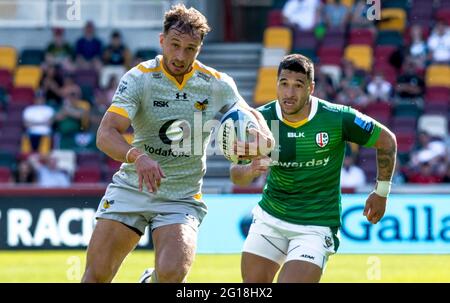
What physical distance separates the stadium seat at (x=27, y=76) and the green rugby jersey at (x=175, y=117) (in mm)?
14158

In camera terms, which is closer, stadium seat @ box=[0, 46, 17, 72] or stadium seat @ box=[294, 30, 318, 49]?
stadium seat @ box=[294, 30, 318, 49]

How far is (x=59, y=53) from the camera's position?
21.7 metres

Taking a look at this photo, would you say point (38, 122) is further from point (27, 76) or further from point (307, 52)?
point (307, 52)

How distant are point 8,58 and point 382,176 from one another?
15.1 meters

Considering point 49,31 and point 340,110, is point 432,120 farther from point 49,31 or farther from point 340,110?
point 340,110

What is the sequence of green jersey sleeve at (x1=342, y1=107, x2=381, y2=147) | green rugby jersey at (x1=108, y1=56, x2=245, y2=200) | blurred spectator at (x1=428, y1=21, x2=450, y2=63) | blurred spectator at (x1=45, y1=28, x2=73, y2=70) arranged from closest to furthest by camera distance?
green rugby jersey at (x1=108, y1=56, x2=245, y2=200)
green jersey sleeve at (x1=342, y1=107, x2=381, y2=147)
blurred spectator at (x1=428, y1=21, x2=450, y2=63)
blurred spectator at (x1=45, y1=28, x2=73, y2=70)

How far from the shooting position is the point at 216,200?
1559 centimetres

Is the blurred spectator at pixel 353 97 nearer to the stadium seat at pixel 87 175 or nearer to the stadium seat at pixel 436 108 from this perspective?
the stadium seat at pixel 436 108

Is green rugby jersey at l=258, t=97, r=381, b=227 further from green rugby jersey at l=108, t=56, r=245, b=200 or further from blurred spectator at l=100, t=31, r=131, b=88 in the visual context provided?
blurred spectator at l=100, t=31, r=131, b=88

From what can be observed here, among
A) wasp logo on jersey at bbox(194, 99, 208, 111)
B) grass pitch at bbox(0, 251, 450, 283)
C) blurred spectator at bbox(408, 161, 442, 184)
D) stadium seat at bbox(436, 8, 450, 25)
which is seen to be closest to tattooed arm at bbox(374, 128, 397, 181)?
wasp logo on jersey at bbox(194, 99, 208, 111)

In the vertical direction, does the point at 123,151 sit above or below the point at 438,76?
above

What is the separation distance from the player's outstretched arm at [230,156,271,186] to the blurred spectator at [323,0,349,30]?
1380cm

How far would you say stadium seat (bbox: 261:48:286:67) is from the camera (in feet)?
70.7

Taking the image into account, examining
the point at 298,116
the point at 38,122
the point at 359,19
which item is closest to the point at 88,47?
the point at 38,122
